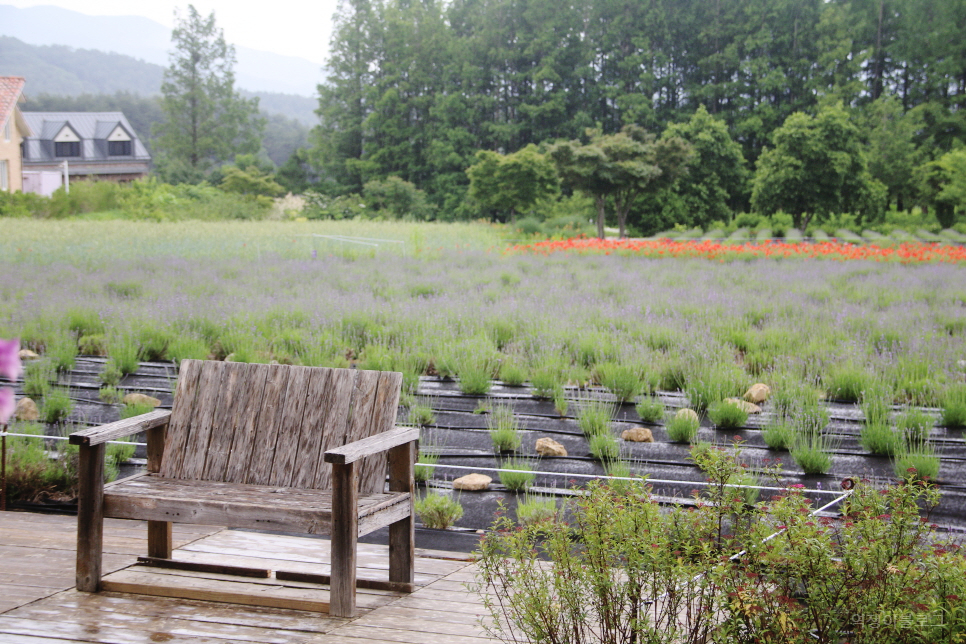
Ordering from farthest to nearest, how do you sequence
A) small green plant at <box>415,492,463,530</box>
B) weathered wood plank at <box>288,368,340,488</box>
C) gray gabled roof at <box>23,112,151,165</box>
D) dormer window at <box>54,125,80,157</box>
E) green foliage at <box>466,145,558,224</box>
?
dormer window at <box>54,125,80,157</box>
gray gabled roof at <box>23,112,151,165</box>
green foliage at <box>466,145,558,224</box>
small green plant at <box>415,492,463,530</box>
weathered wood plank at <box>288,368,340,488</box>

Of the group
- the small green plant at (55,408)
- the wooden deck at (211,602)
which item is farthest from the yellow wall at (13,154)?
the wooden deck at (211,602)

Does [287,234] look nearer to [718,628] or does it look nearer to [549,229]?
[549,229]

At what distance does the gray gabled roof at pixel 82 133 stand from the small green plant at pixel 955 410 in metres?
45.1

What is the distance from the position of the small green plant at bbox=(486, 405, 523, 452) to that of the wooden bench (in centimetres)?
191

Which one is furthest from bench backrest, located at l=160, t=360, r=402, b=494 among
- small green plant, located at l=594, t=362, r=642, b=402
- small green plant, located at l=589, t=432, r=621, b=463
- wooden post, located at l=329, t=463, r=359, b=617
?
small green plant, located at l=594, t=362, r=642, b=402

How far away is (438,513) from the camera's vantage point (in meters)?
3.51

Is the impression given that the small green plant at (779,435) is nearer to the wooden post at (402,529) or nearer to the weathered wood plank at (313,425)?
the wooden post at (402,529)

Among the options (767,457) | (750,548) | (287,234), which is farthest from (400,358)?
(287,234)

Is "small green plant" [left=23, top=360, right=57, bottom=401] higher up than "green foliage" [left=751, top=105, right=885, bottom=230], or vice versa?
"green foliage" [left=751, top=105, right=885, bottom=230]

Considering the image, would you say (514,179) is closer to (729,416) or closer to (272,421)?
(729,416)

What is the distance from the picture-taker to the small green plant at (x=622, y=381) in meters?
5.57

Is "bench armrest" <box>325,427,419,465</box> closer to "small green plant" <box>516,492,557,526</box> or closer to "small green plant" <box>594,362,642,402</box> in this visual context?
"small green plant" <box>516,492,557,526</box>

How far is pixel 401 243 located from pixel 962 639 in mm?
15120

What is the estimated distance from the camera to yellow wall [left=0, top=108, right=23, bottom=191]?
1111 inches
